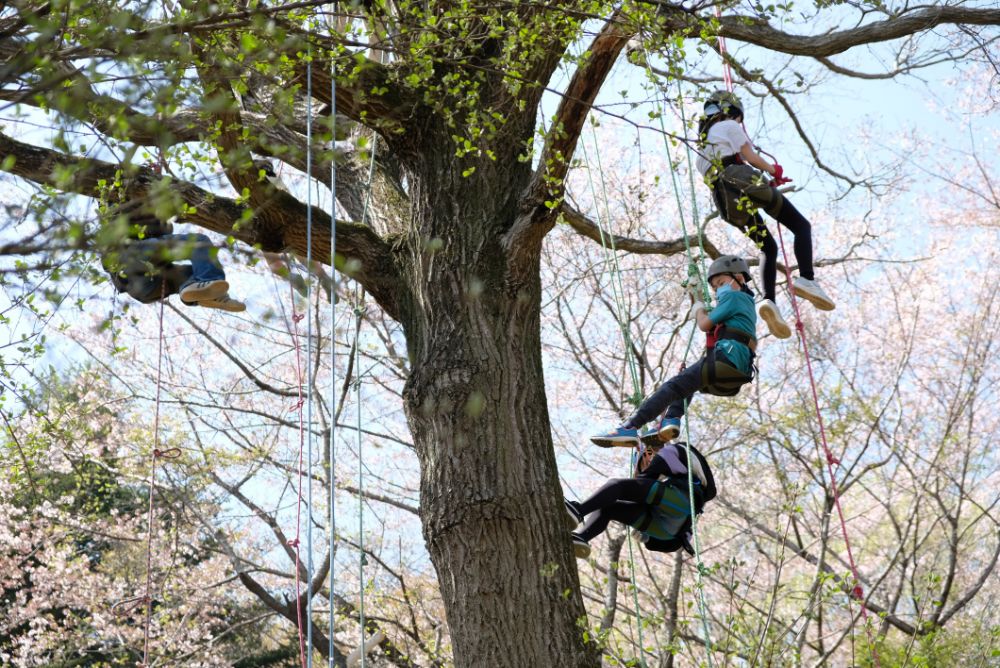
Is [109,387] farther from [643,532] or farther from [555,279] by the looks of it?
[643,532]

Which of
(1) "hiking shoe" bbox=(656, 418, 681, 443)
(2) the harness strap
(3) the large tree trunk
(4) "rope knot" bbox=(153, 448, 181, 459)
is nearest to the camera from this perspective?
(3) the large tree trunk

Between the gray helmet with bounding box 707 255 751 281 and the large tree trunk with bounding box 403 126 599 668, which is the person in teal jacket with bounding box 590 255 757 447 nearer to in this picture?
the gray helmet with bounding box 707 255 751 281

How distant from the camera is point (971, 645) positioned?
8.02 metres

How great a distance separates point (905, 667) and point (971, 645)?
3.41m

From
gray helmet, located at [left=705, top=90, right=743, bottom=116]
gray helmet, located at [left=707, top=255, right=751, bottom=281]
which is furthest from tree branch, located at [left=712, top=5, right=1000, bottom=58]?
gray helmet, located at [left=707, top=255, right=751, bottom=281]

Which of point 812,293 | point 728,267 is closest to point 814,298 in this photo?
point 812,293

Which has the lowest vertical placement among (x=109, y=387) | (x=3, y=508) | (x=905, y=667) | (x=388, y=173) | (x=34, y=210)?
(x=905, y=667)

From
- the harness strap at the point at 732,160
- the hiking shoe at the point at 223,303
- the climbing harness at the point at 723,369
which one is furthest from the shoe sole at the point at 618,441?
the hiking shoe at the point at 223,303

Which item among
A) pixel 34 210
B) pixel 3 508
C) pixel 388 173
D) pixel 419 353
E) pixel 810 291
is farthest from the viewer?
pixel 3 508

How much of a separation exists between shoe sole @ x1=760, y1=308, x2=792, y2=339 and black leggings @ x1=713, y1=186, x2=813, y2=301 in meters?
0.17

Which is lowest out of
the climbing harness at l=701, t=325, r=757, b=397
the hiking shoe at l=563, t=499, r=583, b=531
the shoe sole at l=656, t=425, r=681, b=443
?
the hiking shoe at l=563, t=499, r=583, b=531

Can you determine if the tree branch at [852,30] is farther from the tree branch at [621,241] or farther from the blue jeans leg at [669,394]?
the blue jeans leg at [669,394]

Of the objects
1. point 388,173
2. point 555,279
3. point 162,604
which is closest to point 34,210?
point 388,173

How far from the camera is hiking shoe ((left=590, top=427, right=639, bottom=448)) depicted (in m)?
4.86
